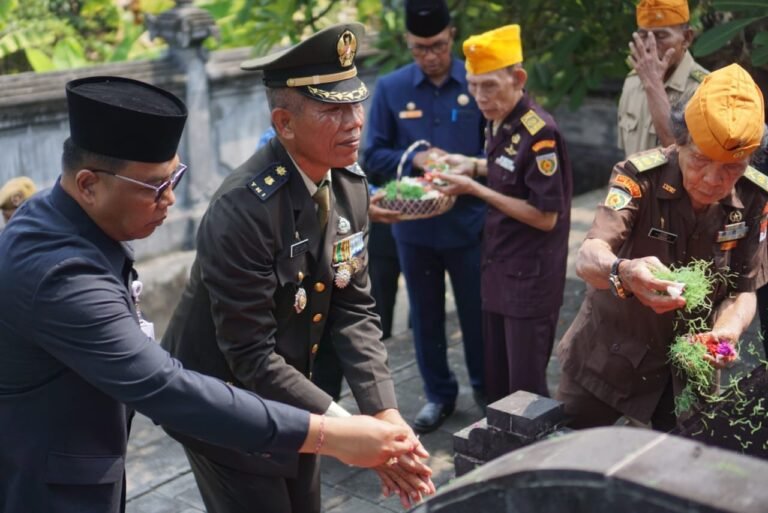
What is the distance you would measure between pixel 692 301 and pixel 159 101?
5.74 ft

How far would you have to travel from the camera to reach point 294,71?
3.39 metres

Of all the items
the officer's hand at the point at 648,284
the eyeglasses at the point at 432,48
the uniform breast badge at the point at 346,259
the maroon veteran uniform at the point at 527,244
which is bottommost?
the maroon veteran uniform at the point at 527,244

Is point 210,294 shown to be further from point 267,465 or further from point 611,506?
point 611,506

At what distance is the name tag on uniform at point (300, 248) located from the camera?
3355mm

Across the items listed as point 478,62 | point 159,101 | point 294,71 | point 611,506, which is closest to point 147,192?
point 159,101

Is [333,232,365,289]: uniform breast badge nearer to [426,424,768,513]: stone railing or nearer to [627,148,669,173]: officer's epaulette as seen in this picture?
[627,148,669,173]: officer's epaulette

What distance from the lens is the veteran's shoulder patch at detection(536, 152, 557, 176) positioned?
5000 millimetres

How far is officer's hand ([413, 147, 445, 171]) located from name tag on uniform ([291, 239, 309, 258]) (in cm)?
227

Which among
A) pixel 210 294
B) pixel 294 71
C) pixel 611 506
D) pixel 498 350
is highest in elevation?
pixel 294 71

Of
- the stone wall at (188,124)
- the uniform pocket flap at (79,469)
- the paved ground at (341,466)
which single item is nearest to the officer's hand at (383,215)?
the paved ground at (341,466)

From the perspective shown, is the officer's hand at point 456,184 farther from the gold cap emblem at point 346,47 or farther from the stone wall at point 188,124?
the stone wall at point 188,124

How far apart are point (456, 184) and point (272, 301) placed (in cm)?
219

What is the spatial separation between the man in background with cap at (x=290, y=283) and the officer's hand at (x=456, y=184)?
165cm

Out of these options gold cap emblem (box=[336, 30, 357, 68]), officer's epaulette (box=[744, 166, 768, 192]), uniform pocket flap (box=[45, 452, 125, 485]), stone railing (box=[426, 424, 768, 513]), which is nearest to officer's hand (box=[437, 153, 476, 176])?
officer's epaulette (box=[744, 166, 768, 192])
